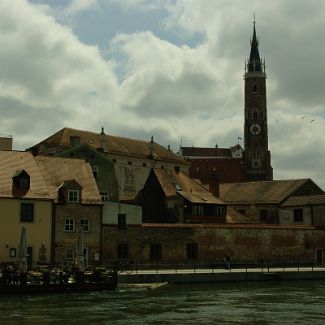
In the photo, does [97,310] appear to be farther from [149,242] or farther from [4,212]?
[149,242]

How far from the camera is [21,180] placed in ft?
175

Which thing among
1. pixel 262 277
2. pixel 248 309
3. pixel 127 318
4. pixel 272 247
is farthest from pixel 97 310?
pixel 272 247

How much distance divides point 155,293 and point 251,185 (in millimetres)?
49174

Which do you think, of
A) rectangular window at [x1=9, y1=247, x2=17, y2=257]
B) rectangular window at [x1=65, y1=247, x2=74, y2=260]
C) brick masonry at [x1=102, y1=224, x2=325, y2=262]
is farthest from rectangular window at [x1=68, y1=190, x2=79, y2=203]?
rectangular window at [x1=9, y1=247, x2=17, y2=257]

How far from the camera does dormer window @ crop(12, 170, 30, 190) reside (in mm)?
53125

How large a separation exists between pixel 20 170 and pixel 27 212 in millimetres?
3712

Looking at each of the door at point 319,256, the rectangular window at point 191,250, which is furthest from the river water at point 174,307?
the door at point 319,256

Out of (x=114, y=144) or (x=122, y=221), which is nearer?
(x=122, y=221)

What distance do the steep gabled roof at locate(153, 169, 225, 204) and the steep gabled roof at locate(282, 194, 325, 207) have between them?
1118 cm

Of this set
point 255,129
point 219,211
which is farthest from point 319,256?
point 255,129

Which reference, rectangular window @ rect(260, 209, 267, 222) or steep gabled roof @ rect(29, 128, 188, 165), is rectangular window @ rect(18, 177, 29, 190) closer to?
steep gabled roof @ rect(29, 128, 188, 165)

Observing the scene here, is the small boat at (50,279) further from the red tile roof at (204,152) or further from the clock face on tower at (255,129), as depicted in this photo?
the red tile roof at (204,152)

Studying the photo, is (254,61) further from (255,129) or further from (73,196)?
(73,196)

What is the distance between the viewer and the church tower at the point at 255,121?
150375 mm
